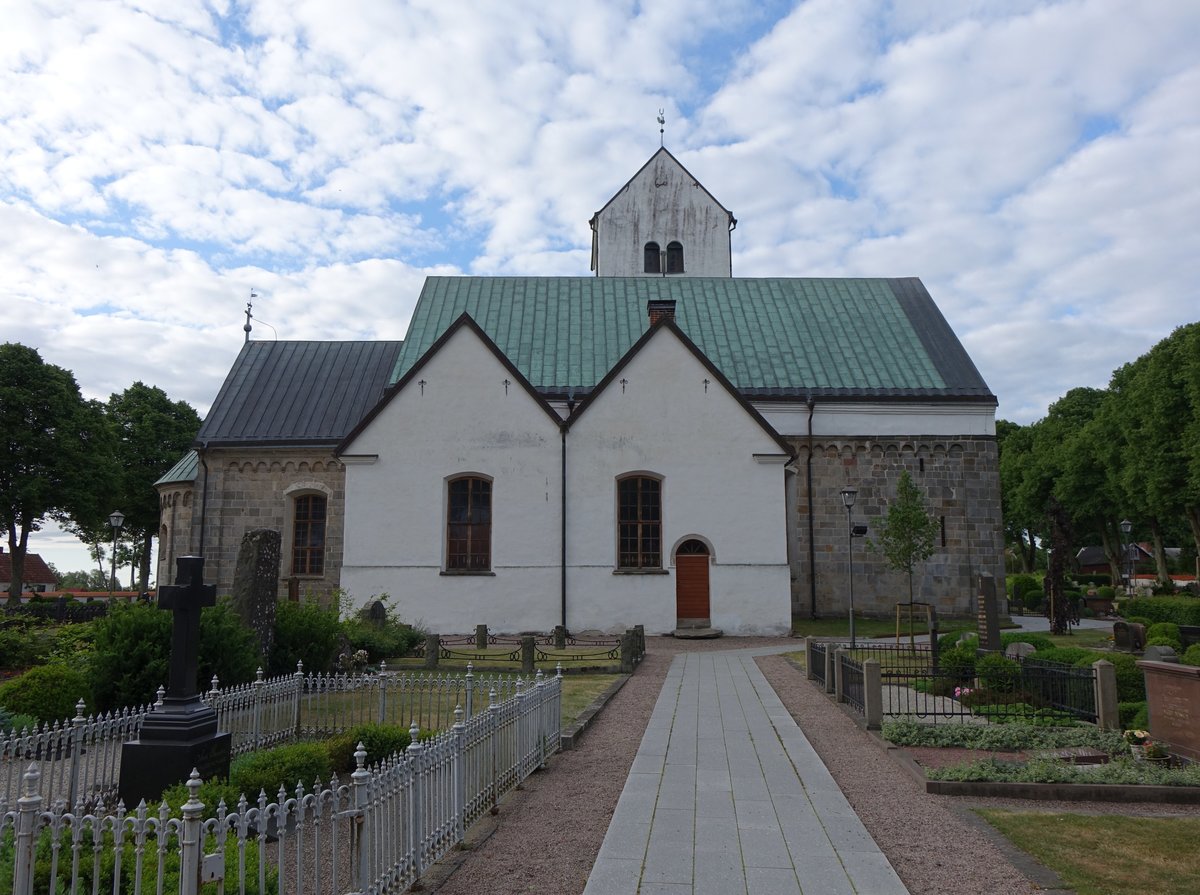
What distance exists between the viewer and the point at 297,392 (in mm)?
30781

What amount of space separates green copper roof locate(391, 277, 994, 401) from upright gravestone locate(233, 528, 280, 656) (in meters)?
14.8

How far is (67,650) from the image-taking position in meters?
15.8

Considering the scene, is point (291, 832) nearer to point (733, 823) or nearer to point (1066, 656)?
point (733, 823)

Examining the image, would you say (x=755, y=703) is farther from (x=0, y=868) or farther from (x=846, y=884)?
(x=0, y=868)

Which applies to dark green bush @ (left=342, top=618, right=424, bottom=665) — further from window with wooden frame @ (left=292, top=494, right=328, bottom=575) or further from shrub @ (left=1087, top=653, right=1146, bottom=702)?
shrub @ (left=1087, top=653, right=1146, bottom=702)

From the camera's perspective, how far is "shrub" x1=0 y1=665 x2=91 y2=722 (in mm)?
10102

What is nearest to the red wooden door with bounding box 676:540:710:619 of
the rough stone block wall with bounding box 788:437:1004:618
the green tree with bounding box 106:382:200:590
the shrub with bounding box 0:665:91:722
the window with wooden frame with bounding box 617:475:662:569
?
the window with wooden frame with bounding box 617:475:662:569

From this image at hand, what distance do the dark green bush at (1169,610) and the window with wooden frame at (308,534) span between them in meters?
26.1

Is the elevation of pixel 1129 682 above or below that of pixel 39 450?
below

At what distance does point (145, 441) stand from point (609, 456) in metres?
35.5

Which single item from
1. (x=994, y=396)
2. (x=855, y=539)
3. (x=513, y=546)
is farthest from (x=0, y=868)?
(x=994, y=396)

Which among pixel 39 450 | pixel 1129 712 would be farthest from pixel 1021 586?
pixel 39 450

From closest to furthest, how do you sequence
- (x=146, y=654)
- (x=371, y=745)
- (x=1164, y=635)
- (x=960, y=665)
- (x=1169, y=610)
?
(x=371, y=745)
(x=146, y=654)
(x=960, y=665)
(x=1164, y=635)
(x=1169, y=610)

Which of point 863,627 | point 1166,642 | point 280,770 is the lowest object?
point 280,770
